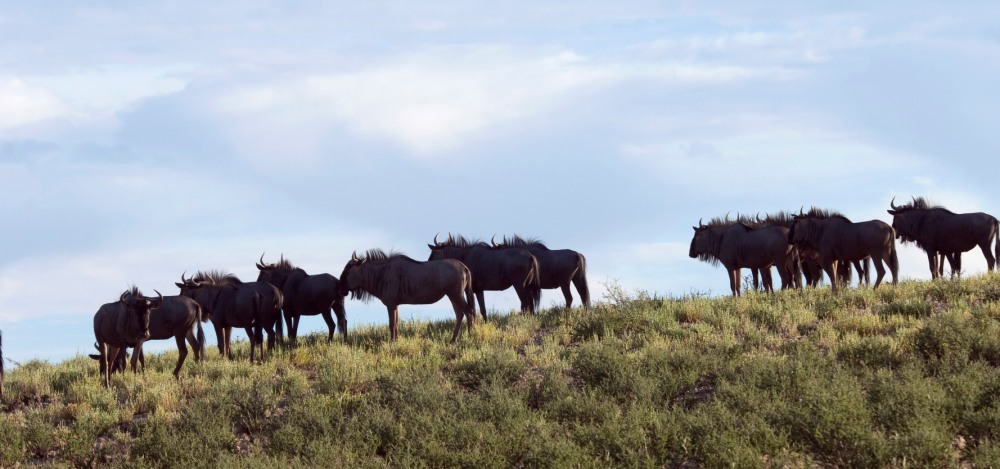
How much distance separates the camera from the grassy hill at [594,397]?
12039 mm

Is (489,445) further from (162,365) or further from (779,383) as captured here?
(162,365)

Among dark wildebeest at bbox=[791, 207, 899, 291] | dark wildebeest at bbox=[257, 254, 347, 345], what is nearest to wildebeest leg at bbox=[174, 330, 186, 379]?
dark wildebeest at bbox=[257, 254, 347, 345]

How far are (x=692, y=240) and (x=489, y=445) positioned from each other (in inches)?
607

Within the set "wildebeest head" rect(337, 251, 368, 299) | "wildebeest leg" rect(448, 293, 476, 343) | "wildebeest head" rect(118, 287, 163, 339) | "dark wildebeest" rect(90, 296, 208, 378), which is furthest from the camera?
"wildebeest head" rect(337, 251, 368, 299)

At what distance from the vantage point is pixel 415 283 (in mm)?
20000

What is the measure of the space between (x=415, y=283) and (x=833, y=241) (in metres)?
9.34

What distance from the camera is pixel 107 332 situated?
1870 centimetres

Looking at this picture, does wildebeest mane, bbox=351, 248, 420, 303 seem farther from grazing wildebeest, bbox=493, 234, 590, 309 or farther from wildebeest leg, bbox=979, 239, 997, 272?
wildebeest leg, bbox=979, 239, 997, 272

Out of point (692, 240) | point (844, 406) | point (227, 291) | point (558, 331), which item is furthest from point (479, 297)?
point (844, 406)

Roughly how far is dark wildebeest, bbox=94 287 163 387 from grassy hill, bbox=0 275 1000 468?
56cm

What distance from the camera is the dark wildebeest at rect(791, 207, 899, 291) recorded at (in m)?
22.5

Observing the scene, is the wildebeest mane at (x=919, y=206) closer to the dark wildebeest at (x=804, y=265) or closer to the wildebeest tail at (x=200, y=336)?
the dark wildebeest at (x=804, y=265)

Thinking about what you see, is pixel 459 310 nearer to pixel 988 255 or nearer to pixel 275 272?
pixel 275 272

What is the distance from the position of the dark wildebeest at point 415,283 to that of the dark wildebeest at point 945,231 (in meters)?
11.7
